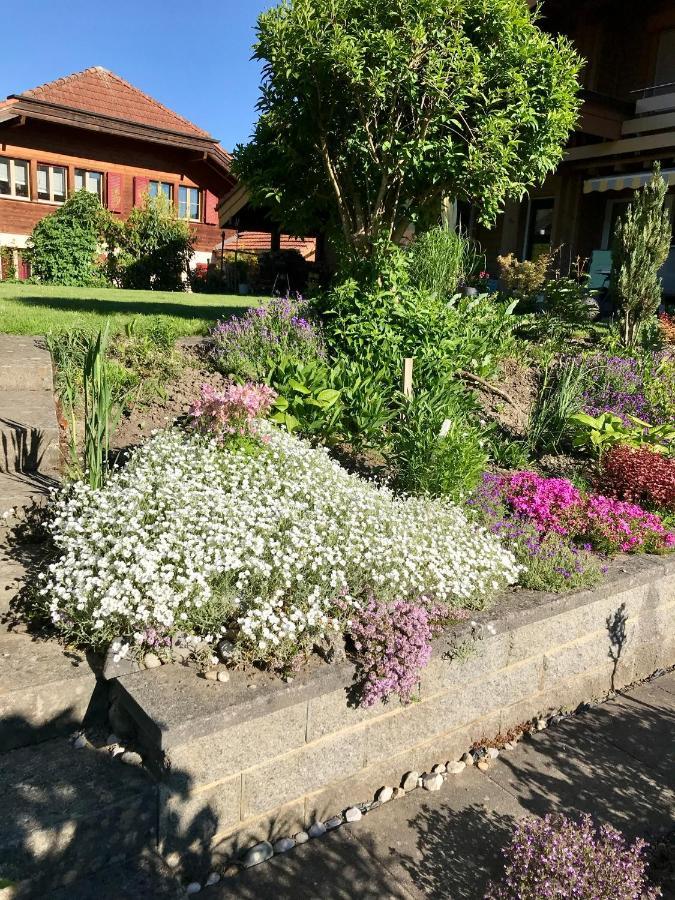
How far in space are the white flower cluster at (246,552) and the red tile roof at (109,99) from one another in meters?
21.0

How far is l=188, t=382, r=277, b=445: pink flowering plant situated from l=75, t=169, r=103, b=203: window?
793 inches

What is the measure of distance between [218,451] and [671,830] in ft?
9.56

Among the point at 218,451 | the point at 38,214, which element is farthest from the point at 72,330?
the point at 38,214

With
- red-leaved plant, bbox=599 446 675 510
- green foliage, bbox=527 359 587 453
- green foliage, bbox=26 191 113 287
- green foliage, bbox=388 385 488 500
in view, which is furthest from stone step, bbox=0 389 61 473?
green foliage, bbox=26 191 113 287

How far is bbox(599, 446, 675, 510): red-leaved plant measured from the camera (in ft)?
15.3

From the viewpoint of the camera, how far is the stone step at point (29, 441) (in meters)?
4.18

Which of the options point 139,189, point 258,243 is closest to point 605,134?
point 139,189

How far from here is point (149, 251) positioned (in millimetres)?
19781

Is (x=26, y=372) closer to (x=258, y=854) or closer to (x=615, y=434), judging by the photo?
(x=258, y=854)

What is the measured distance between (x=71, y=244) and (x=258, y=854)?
1935 cm

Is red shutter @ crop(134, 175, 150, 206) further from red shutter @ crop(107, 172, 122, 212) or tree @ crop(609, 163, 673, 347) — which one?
tree @ crop(609, 163, 673, 347)

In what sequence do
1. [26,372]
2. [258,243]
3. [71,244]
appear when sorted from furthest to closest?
[258,243]
[71,244]
[26,372]

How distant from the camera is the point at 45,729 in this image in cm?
263

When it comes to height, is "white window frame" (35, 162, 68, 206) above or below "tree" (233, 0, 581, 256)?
above
